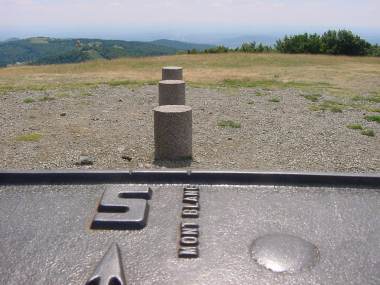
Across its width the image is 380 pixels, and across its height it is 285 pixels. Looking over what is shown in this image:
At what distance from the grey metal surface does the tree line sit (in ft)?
84.5

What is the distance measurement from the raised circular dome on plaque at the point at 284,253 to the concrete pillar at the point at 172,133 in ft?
9.79

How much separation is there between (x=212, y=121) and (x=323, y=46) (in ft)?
74.2

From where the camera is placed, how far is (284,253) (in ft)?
12.0

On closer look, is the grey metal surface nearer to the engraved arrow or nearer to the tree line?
the engraved arrow

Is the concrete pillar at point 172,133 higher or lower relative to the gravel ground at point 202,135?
higher

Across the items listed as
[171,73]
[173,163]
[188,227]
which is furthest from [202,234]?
[171,73]

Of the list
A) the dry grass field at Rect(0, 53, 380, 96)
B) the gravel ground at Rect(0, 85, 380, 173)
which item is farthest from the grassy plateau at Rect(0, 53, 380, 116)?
the gravel ground at Rect(0, 85, 380, 173)

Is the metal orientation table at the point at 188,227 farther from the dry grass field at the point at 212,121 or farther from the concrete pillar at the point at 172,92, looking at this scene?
the concrete pillar at the point at 172,92

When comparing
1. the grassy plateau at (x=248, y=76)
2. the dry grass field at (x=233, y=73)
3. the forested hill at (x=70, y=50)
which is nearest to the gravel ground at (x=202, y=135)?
the grassy plateau at (x=248, y=76)

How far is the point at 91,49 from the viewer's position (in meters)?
103

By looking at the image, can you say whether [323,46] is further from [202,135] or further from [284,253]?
[284,253]

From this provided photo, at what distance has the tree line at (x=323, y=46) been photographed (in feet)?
96.7

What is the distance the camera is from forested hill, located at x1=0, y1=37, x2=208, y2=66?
93062 mm

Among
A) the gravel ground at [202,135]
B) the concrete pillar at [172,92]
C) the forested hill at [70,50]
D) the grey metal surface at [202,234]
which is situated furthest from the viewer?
the forested hill at [70,50]
